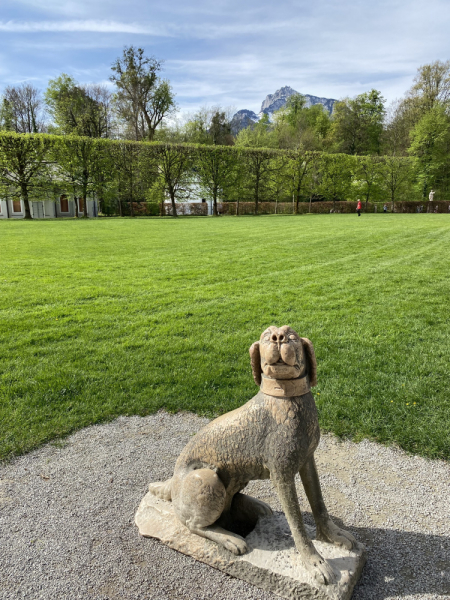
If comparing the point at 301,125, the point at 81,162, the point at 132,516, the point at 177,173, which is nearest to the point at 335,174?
the point at 177,173

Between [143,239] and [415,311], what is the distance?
15.1 m

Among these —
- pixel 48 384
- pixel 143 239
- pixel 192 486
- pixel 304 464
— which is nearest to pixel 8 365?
pixel 48 384

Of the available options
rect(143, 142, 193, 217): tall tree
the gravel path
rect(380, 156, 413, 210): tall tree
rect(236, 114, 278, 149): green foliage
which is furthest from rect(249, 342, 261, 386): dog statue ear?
rect(236, 114, 278, 149): green foliage

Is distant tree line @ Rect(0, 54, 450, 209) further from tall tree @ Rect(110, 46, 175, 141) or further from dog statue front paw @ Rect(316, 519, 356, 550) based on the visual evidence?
dog statue front paw @ Rect(316, 519, 356, 550)

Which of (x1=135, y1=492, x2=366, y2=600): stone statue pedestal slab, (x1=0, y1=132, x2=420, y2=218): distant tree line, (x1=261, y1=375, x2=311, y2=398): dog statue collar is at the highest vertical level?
(x1=0, y1=132, x2=420, y2=218): distant tree line

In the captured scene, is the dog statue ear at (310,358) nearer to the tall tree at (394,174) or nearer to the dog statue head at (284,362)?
the dog statue head at (284,362)

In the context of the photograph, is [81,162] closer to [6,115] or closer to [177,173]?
[177,173]

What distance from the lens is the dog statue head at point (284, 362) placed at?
2594mm

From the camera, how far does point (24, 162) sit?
37.1 m

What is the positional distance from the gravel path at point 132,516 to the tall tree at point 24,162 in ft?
125

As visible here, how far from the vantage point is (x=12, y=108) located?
61.0 metres

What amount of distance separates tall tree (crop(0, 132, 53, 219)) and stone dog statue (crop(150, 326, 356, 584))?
40110 millimetres

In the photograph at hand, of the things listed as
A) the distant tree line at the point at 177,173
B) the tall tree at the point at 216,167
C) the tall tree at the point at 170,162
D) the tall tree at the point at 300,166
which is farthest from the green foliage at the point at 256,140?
the tall tree at the point at 170,162

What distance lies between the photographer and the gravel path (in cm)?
304
